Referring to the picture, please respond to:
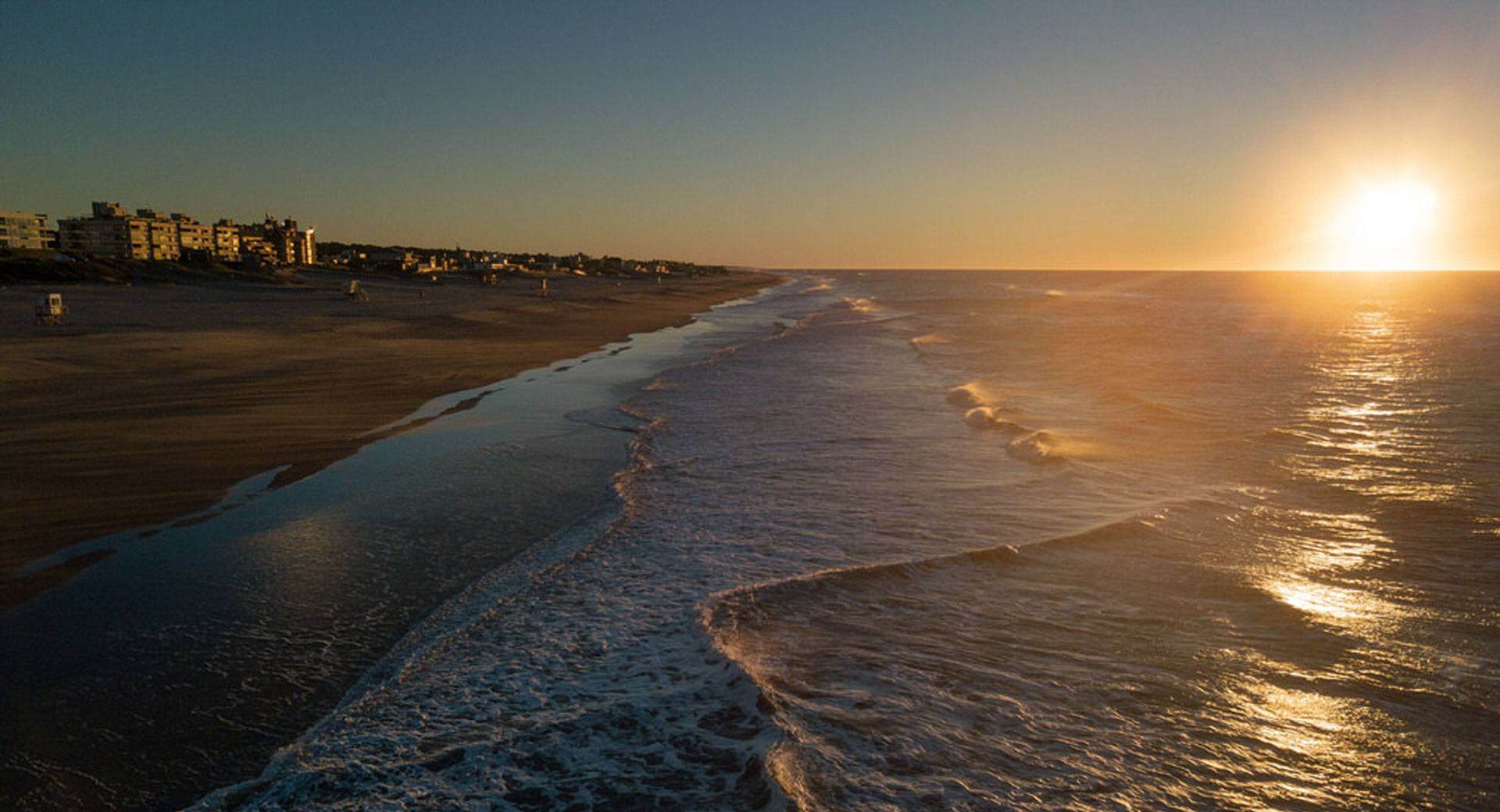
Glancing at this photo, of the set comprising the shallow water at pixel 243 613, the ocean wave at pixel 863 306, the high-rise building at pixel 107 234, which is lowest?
the shallow water at pixel 243 613

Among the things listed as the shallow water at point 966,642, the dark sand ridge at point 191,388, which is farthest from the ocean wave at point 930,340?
the shallow water at point 966,642

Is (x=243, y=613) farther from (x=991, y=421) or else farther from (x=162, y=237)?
(x=162, y=237)

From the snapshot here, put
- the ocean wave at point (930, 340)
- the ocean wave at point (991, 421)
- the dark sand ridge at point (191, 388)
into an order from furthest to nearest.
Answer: the ocean wave at point (930, 340) → the ocean wave at point (991, 421) → the dark sand ridge at point (191, 388)

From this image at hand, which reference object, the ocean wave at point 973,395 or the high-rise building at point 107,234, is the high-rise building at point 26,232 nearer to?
the high-rise building at point 107,234

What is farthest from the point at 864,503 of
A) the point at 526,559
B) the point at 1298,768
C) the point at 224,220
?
the point at 224,220

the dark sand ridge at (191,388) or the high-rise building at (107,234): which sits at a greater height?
the high-rise building at (107,234)

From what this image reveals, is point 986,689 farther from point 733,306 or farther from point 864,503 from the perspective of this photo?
point 733,306
